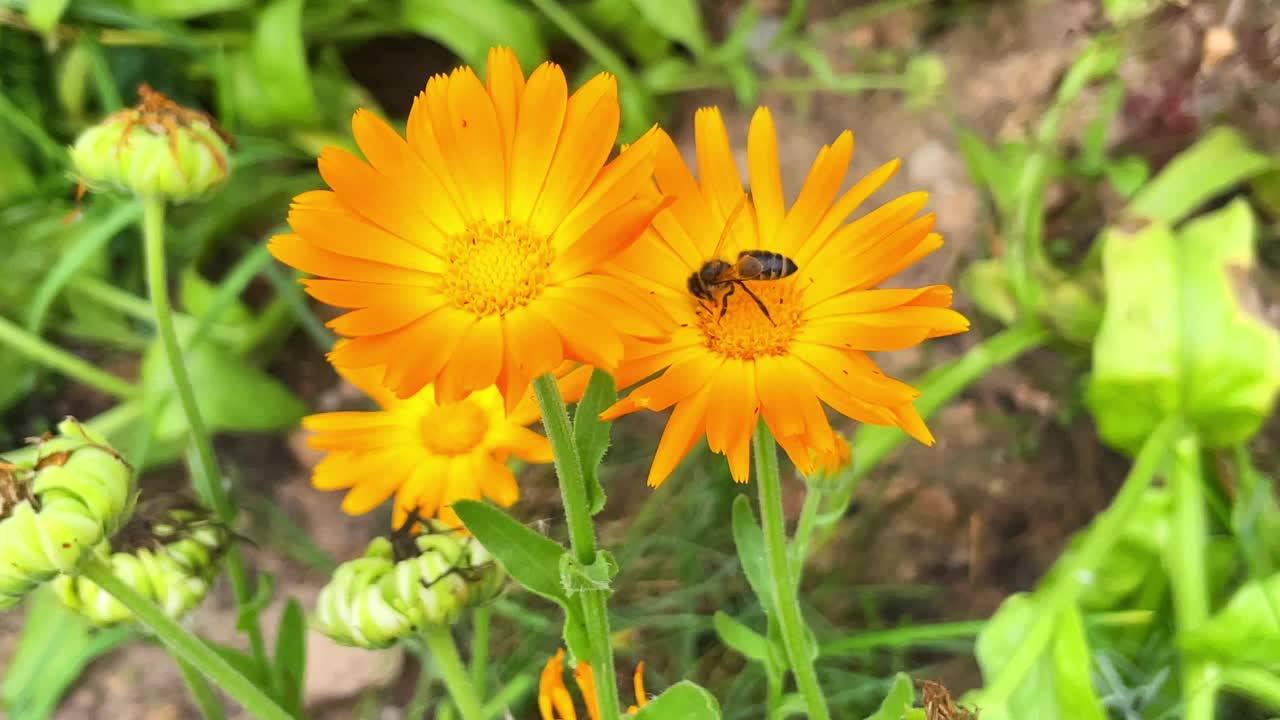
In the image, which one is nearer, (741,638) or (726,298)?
(726,298)

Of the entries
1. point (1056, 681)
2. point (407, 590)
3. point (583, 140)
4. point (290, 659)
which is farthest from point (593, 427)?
point (1056, 681)

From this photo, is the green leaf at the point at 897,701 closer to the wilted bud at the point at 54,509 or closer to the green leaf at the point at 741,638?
the green leaf at the point at 741,638

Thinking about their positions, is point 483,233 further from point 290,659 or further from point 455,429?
point 290,659

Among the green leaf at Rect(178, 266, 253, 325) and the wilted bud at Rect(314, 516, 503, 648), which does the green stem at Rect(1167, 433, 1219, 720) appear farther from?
the green leaf at Rect(178, 266, 253, 325)

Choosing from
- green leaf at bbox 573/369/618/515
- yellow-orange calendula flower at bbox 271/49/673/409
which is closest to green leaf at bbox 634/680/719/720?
green leaf at bbox 573/369/618/515

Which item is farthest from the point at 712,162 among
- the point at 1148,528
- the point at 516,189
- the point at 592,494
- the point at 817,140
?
the point at 817,140

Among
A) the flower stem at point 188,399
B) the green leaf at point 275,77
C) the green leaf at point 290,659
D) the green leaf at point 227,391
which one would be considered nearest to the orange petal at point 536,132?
the flower stem at point 188,399
